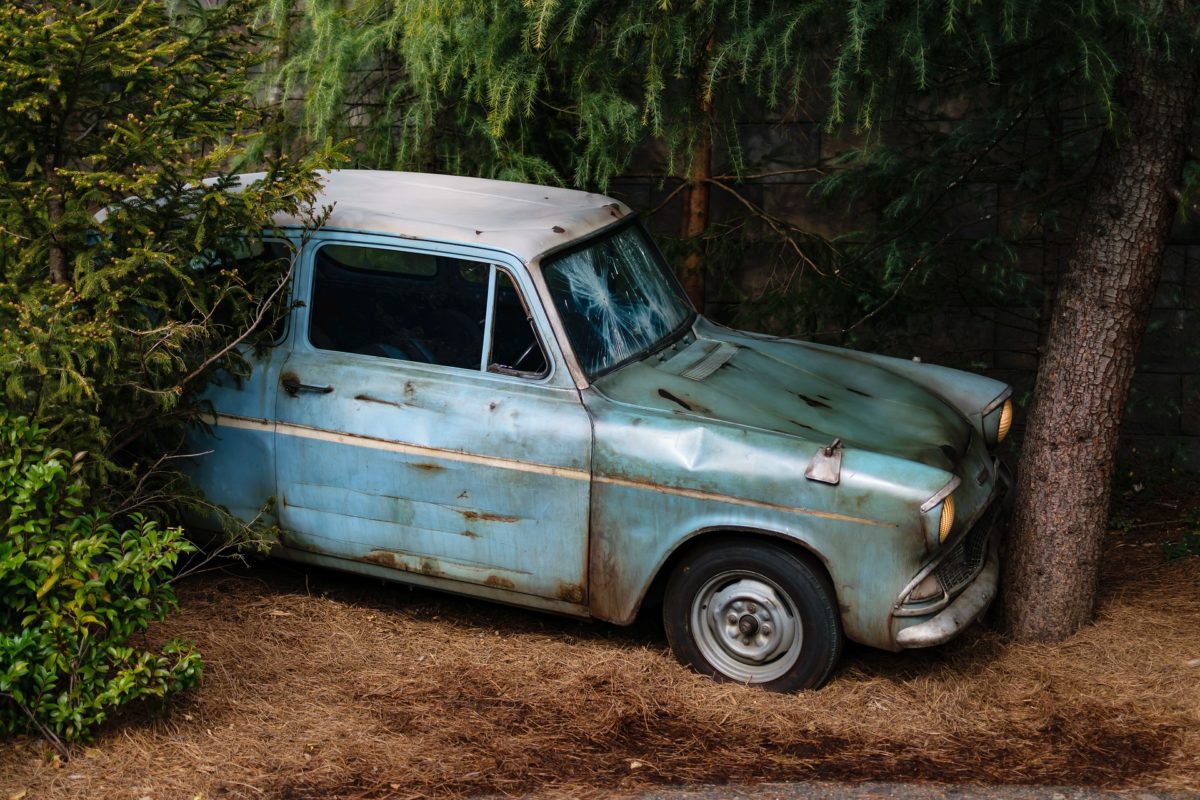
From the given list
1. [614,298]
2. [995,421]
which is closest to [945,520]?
[995,421]

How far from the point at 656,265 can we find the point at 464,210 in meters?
0.94

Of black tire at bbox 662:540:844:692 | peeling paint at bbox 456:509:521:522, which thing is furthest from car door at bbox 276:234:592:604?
black tire at bbox 662:540:844:692

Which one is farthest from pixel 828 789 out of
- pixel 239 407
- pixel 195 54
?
pixel 195 54

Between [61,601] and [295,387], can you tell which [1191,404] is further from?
[61,601]

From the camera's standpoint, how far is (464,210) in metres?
5.55

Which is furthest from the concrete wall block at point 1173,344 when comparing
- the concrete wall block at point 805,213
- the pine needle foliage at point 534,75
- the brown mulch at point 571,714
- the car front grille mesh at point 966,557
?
the car front grille mesh at point 966,557

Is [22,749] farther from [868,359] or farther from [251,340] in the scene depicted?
[868,359]

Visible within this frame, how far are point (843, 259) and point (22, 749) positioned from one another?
16.7ft

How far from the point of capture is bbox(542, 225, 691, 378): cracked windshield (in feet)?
17.1

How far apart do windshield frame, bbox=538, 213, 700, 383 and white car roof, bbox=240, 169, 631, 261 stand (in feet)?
0.11

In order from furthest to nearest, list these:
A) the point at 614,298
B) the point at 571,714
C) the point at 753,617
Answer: the point at 614,298 < the point at 753,617 < the point at 571,714

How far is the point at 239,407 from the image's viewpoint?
5.50 m

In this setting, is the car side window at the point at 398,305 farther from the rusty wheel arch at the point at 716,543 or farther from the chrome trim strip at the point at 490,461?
the rusty wheel arch at the point at 716,543

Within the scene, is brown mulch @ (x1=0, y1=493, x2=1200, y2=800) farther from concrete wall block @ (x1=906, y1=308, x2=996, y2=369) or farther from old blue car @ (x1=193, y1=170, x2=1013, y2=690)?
concrete wall block @ (x1=906, y1=308, x2=996, y2=369)
